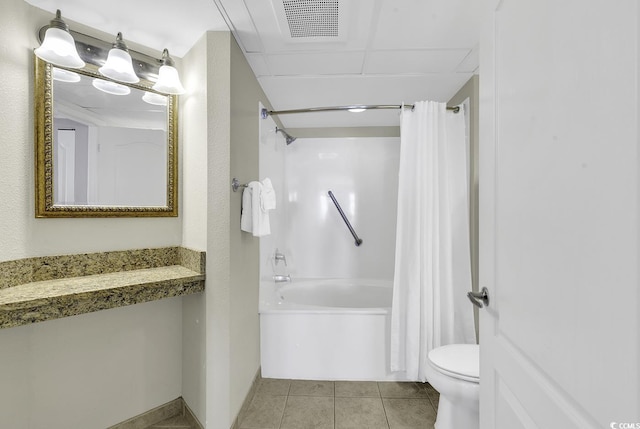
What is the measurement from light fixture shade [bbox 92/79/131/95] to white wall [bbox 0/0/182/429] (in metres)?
0.26

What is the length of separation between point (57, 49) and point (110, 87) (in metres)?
0.32

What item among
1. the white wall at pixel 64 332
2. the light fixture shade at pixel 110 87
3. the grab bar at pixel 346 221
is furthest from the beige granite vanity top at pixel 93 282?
the grab bar at pixel 346 221

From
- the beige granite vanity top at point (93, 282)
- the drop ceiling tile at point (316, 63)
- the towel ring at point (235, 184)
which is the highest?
the drop ceiling tile at point (316, 63)

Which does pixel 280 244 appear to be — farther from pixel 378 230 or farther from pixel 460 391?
pixel 460 391

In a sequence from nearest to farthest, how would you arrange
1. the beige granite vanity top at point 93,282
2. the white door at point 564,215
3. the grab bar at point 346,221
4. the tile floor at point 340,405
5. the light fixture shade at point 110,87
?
1. the white door at point 564,215
2. the beige granite vanity top at point 93,282
3. the light fixture shade at point 110,87
4. the tile floor at point 340,405
5. the grab bar at point 346,221

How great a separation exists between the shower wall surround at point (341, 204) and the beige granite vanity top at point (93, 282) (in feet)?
5.56

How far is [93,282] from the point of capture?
1424 millimetres

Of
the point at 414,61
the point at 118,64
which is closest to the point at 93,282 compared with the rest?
the point at 118,64

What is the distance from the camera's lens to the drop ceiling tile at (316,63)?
6.17 ft

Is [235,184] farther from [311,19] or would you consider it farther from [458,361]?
[458,361]

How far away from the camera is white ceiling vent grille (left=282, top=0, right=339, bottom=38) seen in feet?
4.74

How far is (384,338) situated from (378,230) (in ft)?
4.56

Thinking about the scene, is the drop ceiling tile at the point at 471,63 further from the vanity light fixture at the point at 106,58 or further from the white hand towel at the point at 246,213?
the vanity light fixture at the point at 106,58

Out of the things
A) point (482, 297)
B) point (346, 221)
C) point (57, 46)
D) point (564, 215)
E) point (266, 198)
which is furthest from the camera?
point (346, 221)
